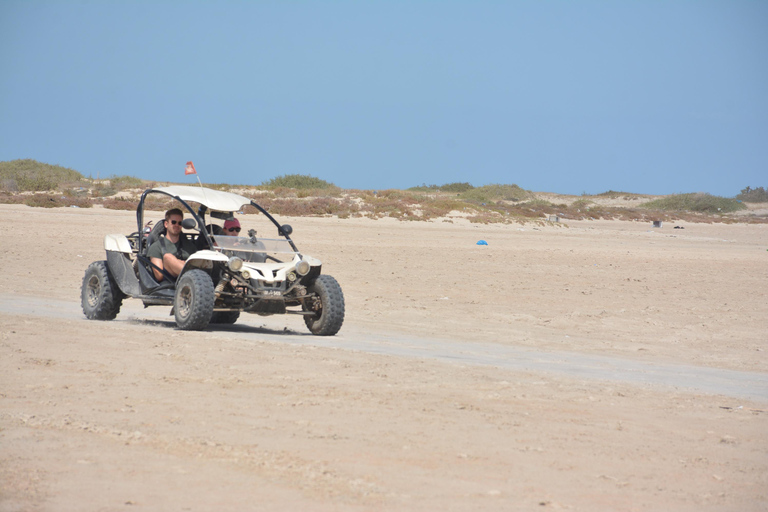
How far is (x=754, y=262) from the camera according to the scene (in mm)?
27188

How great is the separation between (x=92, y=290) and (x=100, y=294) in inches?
17.8

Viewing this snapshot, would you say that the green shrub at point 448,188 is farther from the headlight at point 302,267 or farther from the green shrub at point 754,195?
the headlight at point 302,267

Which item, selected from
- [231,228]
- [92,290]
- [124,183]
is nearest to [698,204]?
[124,183]

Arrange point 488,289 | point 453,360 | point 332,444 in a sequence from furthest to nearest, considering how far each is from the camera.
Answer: point 488,289 < point 453,360 < point 332,444

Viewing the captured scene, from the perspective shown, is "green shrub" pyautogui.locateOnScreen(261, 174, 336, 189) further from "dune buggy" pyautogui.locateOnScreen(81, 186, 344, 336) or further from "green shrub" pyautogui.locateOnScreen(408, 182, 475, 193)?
"dune buggy" pyautogui.locateOnScreen(81, 186, 344, 336)

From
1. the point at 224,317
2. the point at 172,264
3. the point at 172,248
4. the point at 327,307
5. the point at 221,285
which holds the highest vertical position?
the point at 172,248

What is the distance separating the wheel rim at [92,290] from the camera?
1207 cm

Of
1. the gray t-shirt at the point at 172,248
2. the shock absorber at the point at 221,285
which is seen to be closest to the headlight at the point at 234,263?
the shock absorber at the point at 221,285

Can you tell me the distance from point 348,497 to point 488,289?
13.4 m

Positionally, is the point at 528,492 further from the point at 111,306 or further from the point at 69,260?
the point at 69,260

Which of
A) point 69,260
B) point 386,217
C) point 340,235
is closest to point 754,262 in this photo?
point 340,235

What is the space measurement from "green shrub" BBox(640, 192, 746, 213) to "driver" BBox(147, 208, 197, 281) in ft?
231

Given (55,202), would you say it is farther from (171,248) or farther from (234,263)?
(234,263)

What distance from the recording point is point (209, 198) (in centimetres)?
1158
